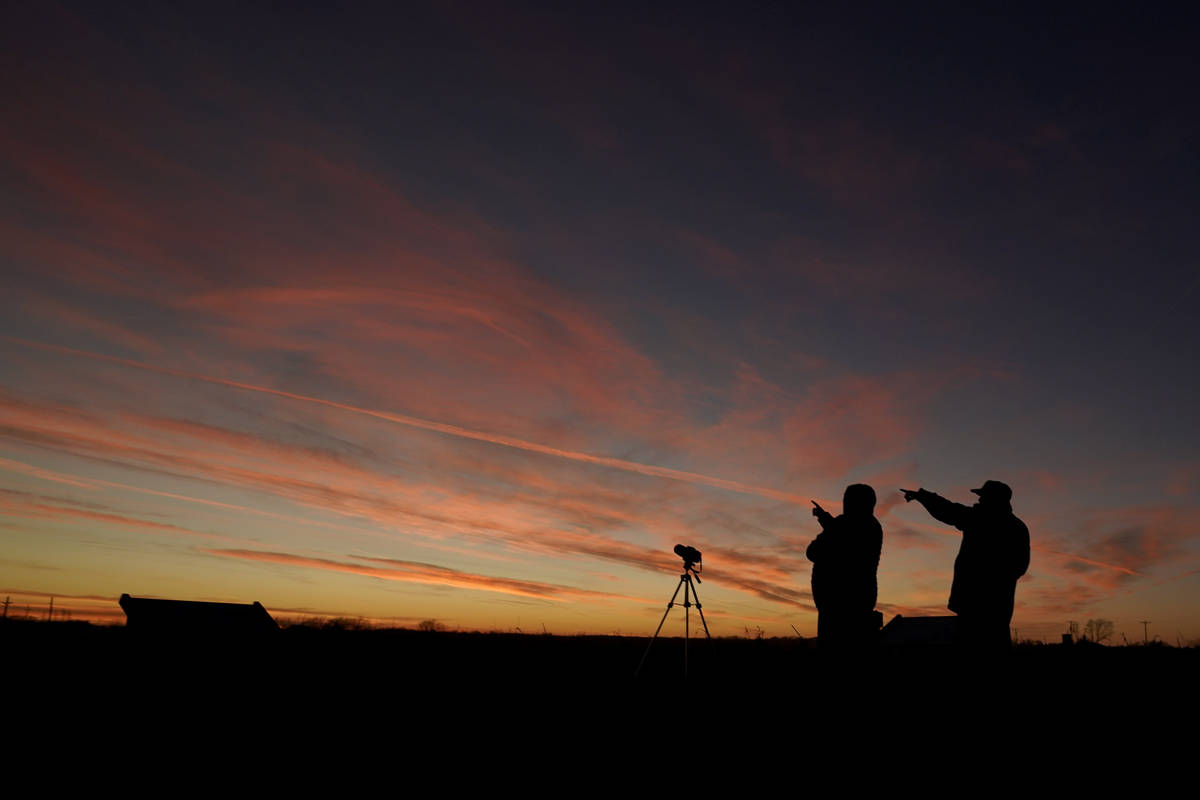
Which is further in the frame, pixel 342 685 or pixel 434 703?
pixel 342 685

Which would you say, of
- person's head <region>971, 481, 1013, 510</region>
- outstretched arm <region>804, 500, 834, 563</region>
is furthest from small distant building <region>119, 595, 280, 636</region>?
person's head <region>971, 481, 1013, 510</region>

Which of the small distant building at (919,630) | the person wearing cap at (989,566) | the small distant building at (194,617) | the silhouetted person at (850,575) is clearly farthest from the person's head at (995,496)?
the small distant building at (919,630)

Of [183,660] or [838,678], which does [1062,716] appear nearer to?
[838,678]

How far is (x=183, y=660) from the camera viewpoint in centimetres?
1055

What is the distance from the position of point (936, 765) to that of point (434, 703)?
6.31 m

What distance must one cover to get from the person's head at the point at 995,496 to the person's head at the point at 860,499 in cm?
135

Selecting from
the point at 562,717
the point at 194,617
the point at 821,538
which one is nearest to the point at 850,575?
the point at 821,538

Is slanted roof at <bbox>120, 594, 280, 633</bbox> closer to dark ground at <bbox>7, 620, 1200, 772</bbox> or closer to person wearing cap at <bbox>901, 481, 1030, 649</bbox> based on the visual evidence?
dark ground at <bbox>7, 620, 1200, 772</bbox>

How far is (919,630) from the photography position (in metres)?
22.2

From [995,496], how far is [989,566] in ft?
2.56

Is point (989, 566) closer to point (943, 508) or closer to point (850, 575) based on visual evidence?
point (943, 508)

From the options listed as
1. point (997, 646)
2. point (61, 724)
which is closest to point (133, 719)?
point (61, 724)

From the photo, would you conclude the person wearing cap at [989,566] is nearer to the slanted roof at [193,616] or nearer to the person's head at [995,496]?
the person's head at [995,496]

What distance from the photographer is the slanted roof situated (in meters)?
10.6
